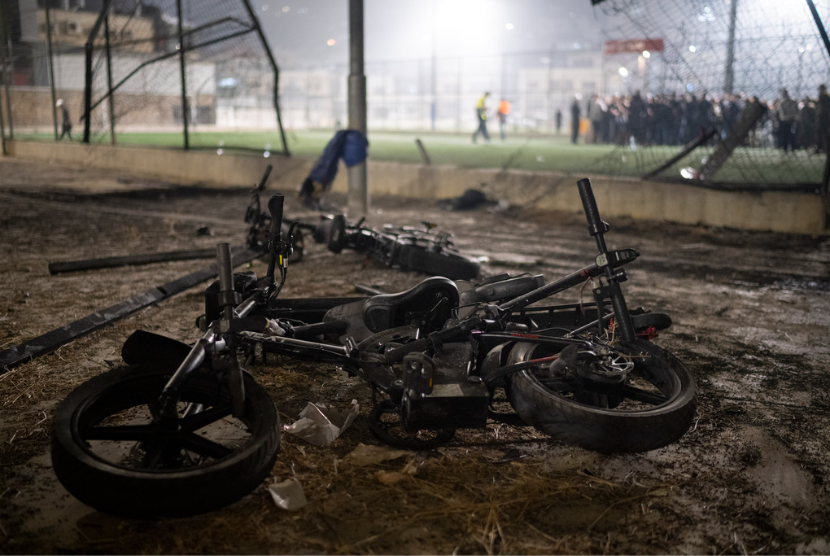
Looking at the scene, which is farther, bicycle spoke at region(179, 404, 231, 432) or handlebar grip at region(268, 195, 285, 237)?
handlebar grip at region(268, 195, 285, 237)

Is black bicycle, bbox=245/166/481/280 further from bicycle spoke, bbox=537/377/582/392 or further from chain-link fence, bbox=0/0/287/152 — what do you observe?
chain-link fence, bbox=0/0/287/152

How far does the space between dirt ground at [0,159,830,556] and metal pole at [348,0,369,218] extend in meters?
4.29

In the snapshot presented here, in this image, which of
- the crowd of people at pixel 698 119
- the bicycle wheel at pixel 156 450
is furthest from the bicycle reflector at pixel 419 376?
the crowd of people at pixel 698 119

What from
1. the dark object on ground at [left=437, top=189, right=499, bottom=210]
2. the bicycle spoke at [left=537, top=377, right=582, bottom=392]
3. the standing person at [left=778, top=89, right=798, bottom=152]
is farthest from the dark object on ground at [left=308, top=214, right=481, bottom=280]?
the standing person at [left=778, top=89, right=798, bottom=152]

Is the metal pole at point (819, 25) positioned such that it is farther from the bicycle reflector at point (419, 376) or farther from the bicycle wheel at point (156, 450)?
the bicycle wheel at point (156, 450)

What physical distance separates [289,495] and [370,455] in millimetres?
490

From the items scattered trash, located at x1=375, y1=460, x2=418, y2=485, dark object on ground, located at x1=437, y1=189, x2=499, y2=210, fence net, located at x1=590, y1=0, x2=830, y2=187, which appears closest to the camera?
scattered trash, located at x1=375, y1=460, x2=418, y2=485

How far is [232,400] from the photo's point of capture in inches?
108

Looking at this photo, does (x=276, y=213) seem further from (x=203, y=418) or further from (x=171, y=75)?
(x=171, y=75)

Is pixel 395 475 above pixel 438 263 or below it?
below

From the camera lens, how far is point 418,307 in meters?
3.63

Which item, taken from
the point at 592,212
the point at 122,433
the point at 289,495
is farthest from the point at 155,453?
the point at 592,212

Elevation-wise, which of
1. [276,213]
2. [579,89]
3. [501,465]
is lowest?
[501,465]

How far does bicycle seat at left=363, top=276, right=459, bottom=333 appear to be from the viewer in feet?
11.6
